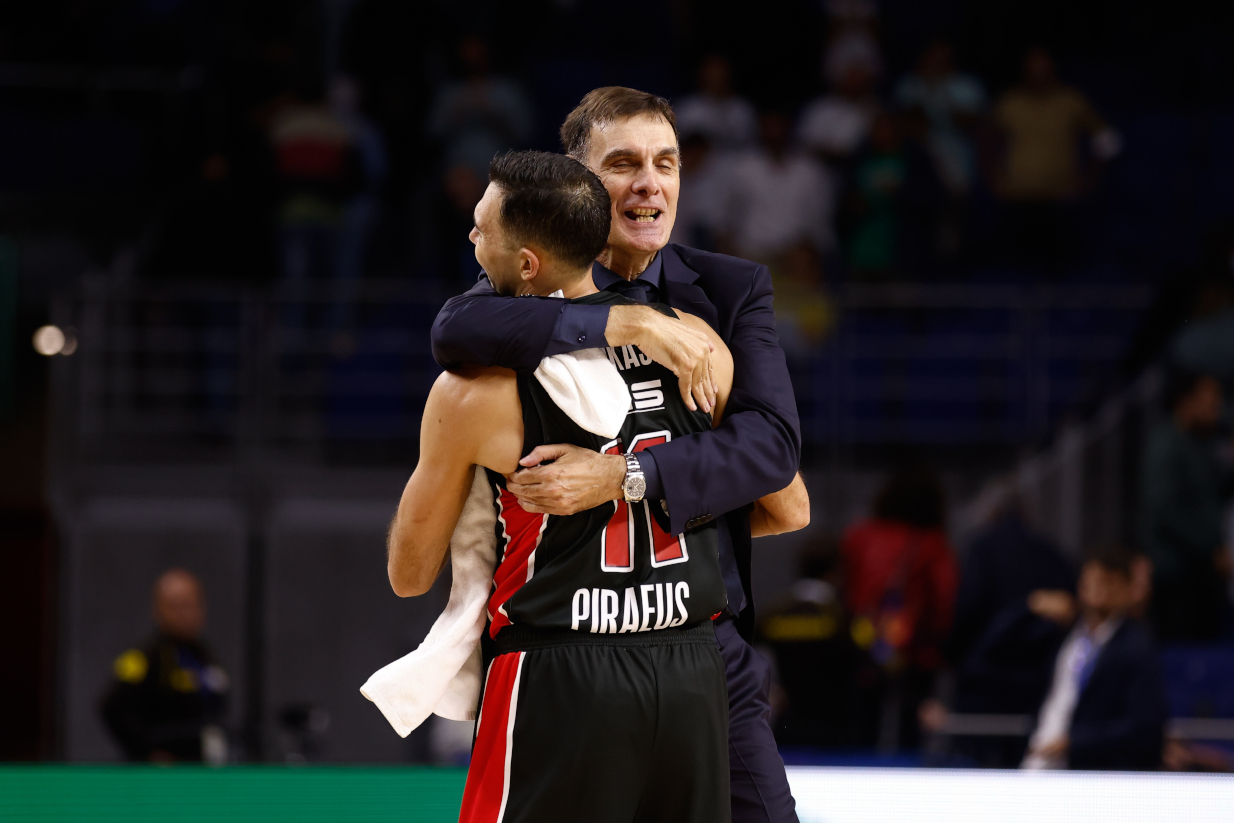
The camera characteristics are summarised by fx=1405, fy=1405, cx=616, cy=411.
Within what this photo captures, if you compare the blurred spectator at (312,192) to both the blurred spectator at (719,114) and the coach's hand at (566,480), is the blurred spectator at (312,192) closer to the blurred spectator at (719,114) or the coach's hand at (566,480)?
the blurred spectator at (719,114)

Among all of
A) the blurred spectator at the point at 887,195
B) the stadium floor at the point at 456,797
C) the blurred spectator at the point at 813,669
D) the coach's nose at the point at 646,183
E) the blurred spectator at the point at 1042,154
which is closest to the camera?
the coach's nose at the point at 646,183

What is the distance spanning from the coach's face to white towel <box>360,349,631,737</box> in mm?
546

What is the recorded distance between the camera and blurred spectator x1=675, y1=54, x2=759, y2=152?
32.9 feet

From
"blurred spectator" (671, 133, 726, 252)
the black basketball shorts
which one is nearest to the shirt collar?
the black basketball shorts

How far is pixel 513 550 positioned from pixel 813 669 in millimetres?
4812

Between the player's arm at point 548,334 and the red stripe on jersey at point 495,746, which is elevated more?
the player's arm at point 548,334

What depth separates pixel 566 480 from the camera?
2.29m

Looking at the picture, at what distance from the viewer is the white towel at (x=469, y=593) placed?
2350 millimetres

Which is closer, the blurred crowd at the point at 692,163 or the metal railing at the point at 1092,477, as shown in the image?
the metal railing at the point at 1092,477

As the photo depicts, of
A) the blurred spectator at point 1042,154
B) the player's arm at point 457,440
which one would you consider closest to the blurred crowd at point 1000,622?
the blurred spectator at point 1042,154

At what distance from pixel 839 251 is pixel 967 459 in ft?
5.87

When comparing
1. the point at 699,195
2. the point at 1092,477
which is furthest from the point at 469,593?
the point at 699,195

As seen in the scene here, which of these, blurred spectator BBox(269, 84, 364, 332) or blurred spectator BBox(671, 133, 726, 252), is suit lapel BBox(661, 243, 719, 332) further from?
blurred spectator BBox(269, 84, 364, 332)

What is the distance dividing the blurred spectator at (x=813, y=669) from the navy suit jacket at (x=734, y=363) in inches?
165
